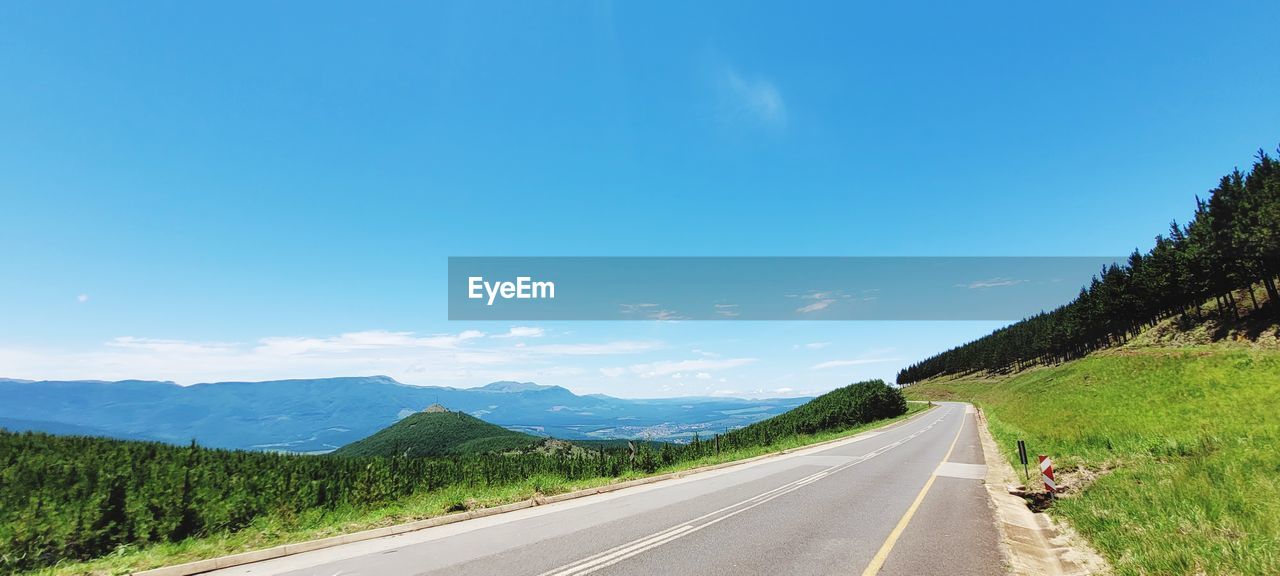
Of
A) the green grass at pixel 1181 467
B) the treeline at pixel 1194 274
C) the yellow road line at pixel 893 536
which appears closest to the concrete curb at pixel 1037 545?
the green grass at pixel 1181 467

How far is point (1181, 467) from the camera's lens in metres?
11.4

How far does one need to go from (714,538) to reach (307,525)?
9304mm

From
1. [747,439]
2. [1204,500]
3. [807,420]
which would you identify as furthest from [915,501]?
[807,420]

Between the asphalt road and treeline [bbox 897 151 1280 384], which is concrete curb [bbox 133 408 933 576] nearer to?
the asphalt road

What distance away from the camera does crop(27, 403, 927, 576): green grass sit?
7.82m

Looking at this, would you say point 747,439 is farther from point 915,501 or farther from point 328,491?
point 328,491

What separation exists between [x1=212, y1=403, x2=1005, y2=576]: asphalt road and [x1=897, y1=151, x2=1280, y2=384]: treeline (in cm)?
6123

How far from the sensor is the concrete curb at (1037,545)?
7445mm

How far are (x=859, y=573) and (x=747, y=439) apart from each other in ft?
118

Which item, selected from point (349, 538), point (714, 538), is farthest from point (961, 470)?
point (349, 538)

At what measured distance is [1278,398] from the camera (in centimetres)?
2216

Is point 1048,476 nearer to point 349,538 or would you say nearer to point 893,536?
point 893,536

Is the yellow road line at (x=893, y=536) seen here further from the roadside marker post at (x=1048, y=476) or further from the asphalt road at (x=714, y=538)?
the roadside marker post at (x=1048, y=476)

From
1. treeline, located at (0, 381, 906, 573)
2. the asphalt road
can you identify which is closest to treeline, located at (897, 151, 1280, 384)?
the asphalt road
